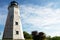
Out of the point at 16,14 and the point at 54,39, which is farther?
the point at 54,39

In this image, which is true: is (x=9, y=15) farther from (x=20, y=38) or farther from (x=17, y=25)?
(x=20, y=38)

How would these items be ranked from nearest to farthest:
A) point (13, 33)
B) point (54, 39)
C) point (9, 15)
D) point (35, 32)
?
point (13, 33)
point (9, 15)
point (54, 39)
point (35, 32)

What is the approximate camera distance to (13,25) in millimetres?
25797

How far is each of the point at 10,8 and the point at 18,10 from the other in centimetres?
182

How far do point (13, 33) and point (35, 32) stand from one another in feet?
→ 129

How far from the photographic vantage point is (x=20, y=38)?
26.0m

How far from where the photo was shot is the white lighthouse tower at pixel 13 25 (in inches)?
993

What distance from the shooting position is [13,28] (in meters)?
25.6

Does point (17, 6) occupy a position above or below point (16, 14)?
above

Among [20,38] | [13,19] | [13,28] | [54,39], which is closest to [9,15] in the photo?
[13,19]

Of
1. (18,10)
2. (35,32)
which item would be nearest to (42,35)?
(35,32)

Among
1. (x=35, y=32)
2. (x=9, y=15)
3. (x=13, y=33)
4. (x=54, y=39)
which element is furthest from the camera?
(x=35, y=32)

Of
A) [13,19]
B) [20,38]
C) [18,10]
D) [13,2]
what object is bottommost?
[20,38]

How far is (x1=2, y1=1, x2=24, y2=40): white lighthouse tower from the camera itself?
25.2 m
